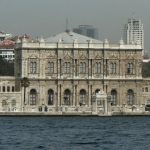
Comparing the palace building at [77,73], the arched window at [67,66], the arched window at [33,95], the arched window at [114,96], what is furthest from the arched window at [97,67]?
the arched window at [33,95]

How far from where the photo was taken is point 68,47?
129250 mm

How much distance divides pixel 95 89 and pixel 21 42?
34.3ft

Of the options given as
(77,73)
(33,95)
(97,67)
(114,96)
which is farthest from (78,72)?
(33,95)

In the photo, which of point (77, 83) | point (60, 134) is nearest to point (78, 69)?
point (77, 83)

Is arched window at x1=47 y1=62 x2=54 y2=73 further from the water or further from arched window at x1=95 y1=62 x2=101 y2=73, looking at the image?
the water

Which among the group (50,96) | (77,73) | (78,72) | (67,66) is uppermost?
(67,66)

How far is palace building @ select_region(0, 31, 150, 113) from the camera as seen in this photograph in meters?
128

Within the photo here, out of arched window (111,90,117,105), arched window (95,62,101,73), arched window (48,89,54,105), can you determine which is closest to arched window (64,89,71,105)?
arched window (48,89,54,105)

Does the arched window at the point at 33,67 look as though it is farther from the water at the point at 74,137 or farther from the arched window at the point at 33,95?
the water at the point at 74,137

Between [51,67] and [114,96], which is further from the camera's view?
[114,96]

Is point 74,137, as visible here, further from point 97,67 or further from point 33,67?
point 97,67

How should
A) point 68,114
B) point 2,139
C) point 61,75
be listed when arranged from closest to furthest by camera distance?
point 2,139
point 68,114
point 61,75

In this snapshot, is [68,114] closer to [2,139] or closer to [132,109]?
[132,109]

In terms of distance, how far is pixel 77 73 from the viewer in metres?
129
